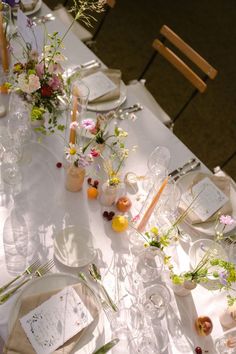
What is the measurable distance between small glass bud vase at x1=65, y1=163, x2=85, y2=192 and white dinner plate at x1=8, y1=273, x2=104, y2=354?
1.38 feet

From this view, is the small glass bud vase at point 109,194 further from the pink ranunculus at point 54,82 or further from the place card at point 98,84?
the place card at point 98,84

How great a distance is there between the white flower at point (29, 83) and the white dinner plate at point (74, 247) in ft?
2.03

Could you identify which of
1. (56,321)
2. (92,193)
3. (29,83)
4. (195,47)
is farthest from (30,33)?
(195,47)

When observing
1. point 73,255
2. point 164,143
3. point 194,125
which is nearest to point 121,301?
point 73,255

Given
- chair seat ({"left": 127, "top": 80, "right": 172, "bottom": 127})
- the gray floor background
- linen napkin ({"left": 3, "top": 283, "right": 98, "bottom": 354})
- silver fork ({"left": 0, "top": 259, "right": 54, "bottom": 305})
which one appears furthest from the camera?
the gray floor background

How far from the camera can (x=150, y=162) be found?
2.08 meters

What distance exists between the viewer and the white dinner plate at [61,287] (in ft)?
4.99

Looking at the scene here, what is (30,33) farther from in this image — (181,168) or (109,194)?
(181,168)

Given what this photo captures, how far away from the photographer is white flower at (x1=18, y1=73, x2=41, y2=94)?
5.64 feet

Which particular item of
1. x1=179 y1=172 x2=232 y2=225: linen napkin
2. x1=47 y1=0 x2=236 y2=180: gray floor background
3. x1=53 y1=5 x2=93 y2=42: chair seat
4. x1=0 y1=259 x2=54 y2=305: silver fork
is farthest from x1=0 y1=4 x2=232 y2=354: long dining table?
x1=47 y1=0 x2=236 y2=180: gray floor background

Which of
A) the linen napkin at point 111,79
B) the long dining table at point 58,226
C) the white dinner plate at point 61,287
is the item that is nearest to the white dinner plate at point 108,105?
the linen napkin at point 111,79

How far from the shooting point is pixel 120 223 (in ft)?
5.93

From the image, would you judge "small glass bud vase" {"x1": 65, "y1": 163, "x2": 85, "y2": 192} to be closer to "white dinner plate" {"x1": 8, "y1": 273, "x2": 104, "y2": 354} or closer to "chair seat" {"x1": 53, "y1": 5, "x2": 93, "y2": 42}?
"white dinner plate" {"x1": 8, "y1": 273, "x2": 104, "y2": 354}

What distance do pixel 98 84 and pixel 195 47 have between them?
2.48 m
